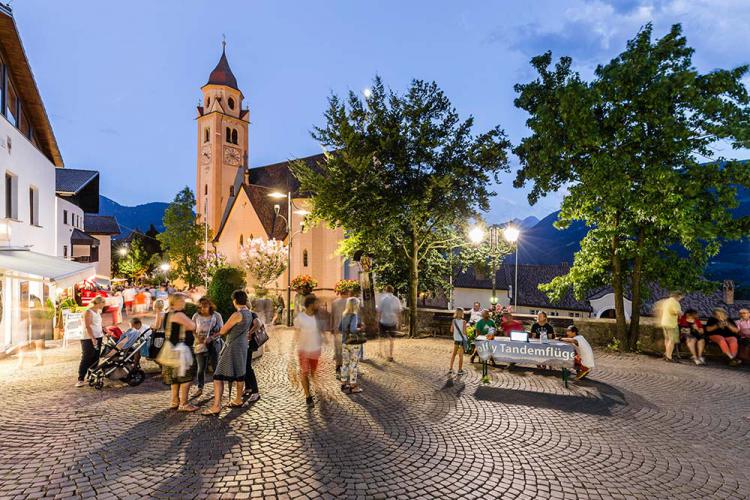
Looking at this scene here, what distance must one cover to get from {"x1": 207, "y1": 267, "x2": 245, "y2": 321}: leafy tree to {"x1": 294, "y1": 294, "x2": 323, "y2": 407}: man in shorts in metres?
5.59

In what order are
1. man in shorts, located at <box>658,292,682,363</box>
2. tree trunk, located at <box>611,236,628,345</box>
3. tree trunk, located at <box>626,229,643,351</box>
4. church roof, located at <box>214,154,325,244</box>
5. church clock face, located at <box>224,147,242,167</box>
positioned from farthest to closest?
1. church clock face, located at <box>224,147,242,167</box>
2. church roof, located at <box>214,154,325,244</box>
3. tree trunk, located at <box>611,236,628,345</box>
4. tree trunk, located at <box>626,229,643,351</box>
5. man in shorts, located at <box>658,292,682,363</box>

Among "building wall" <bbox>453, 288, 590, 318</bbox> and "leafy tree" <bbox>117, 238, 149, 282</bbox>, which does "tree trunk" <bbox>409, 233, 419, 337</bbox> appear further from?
"leafy tree" <bbox>117, 238, 149, 282</bbox>

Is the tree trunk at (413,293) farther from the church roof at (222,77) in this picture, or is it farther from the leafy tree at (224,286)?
the church roof at (222,77)

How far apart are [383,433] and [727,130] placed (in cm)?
1166

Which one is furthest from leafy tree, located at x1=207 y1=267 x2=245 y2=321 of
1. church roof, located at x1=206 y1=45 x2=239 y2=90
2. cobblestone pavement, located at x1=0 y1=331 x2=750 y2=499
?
church roof, located at x1=206 y1=45 x2=239 y2=90

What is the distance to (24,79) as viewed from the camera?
44.9ft

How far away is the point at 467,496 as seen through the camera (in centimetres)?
452

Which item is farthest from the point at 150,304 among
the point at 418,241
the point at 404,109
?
the point at 404,109

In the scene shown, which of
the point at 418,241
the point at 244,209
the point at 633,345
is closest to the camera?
the point at 633,345

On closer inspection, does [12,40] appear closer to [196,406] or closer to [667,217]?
[196,406]

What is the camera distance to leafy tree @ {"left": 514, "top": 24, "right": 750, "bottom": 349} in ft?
35.3

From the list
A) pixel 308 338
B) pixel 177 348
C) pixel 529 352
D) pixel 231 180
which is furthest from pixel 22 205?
pixel 231 180

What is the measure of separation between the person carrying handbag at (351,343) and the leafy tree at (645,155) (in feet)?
26.7

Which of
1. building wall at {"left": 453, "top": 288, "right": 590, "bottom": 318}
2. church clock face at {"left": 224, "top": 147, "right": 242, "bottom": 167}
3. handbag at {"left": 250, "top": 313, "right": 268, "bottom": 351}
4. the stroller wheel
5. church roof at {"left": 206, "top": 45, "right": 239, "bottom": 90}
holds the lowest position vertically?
building wall at {"left": 453, "top": 288, "right": 590, "bottom": 318}
